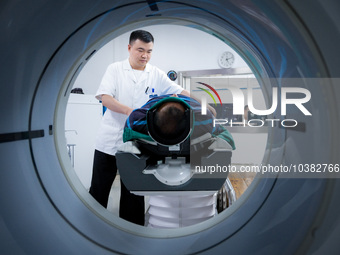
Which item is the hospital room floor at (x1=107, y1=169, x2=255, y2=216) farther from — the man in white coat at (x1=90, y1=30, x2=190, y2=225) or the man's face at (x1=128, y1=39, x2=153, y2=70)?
the man's face at (x1=128, y1=39, x2=153, y2=70)

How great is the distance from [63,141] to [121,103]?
667 millimetres

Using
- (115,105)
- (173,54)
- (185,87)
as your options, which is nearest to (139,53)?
(115,105)

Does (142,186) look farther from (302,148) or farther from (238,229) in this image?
(302,148)

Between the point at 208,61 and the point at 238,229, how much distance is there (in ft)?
11.8

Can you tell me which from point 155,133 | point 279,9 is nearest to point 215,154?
point 155,133

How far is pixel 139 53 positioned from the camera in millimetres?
1604

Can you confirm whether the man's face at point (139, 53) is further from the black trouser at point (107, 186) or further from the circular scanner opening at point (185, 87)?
the black trouser at point (107, 186)

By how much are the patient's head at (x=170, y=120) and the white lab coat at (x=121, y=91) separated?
2.03 ft

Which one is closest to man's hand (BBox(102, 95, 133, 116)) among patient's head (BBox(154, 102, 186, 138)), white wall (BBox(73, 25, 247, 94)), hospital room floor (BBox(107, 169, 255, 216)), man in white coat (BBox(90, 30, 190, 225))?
man in white coat (BBox(90, 30, 190, 225))

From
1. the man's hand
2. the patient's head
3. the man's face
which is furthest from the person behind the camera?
the man's face

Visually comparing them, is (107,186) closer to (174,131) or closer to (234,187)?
(174,131)

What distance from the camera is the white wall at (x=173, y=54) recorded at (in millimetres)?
4008

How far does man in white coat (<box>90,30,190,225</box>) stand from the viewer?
1560mm

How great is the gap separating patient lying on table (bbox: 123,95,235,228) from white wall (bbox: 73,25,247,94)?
2.96 metres
